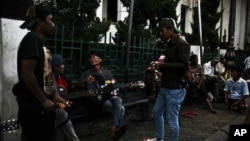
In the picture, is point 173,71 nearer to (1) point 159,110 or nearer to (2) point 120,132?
(1) point 159,110

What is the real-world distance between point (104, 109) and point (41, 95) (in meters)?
3.12

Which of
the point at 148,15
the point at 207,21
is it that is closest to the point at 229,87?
the point at 148,15

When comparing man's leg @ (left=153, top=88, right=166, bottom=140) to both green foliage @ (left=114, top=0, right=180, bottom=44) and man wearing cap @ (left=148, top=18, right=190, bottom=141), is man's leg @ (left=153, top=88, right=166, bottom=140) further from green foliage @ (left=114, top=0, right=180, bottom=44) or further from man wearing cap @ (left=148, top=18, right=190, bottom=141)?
green foliage @ (left=114, top=0, right=180, bottom=44)

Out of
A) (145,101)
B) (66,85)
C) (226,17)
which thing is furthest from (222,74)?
(226,17)

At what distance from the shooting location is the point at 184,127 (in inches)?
307

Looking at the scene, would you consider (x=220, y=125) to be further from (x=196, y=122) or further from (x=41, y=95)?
(x=41, y=95)

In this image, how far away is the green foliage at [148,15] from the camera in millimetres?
8781

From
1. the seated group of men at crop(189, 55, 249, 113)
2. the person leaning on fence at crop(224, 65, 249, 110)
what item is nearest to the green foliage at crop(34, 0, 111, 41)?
the seated group of men at crop(189, 55, 249, 113)

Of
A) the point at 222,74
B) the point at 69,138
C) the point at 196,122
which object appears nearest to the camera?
the point at 69,138

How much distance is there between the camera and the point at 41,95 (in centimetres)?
325

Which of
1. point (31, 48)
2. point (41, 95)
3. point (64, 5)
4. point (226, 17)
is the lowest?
point (41, 95)

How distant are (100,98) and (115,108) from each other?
1.02 ft

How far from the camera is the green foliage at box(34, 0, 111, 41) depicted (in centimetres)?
671

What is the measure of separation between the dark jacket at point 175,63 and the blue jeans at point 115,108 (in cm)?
112
